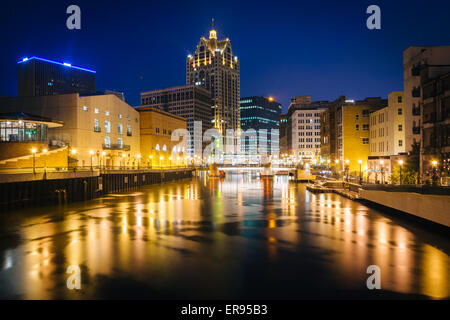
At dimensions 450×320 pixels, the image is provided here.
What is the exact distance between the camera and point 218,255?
1630 centimetres

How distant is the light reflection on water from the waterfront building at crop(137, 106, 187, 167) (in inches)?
2245

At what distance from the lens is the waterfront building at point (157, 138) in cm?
8722

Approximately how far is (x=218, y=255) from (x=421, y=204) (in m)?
14.5

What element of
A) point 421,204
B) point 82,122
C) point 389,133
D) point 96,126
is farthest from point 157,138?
point 421,204

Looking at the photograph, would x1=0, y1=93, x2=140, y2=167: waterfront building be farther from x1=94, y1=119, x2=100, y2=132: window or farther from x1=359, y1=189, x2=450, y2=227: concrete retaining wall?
x1=359, y1=189, x2=450, y2=227: concrete retaining wall

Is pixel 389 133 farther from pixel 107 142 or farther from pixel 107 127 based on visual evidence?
pixel 107 127

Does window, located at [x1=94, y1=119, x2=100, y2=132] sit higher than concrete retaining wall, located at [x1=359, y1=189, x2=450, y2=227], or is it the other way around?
window, located at [x1=94, y1=119, x2=100, y2=132]

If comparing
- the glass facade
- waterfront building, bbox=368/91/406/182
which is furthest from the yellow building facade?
the glass facade

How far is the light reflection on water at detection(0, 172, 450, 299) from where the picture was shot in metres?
12.0
